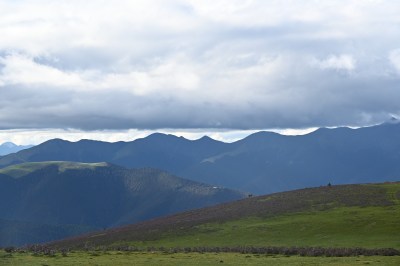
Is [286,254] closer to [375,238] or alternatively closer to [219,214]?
[375,238]

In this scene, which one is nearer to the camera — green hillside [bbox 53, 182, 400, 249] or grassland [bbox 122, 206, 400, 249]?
grassland [bbox 122, 206, 400, 249]

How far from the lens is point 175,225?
136 metres

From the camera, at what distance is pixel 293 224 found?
113 meters

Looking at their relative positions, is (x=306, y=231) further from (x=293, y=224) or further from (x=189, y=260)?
(x=189, y=260)

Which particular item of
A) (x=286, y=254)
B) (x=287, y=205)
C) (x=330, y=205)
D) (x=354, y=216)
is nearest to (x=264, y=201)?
(x=287, y=205)

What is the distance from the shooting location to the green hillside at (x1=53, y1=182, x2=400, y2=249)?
97.8 metres

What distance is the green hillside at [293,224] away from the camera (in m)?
97.8

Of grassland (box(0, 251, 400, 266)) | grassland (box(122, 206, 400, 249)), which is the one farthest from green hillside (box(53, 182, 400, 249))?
grassland (box(0, 251, 400, 266))

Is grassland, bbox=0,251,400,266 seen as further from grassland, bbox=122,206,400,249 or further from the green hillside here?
the green hillside

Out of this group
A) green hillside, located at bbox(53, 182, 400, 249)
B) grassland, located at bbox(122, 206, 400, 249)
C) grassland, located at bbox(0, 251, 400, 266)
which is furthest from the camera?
green hillside, located at bbox(53, 182, 400, 249)

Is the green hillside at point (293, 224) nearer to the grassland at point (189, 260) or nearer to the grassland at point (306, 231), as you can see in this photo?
the grassland at point (306, 231)

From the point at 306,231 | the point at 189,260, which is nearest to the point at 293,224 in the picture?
the point at 306,231

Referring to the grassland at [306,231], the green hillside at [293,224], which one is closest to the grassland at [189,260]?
→ the grassland at [306,231]

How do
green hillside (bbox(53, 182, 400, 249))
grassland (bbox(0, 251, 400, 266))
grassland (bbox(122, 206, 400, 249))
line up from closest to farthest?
grassland (bbox(0, 251, 400, 266))
grassland (bbox(122, 206, 400, 249))
green hillside (bbox(53, 182, 400, 249))
